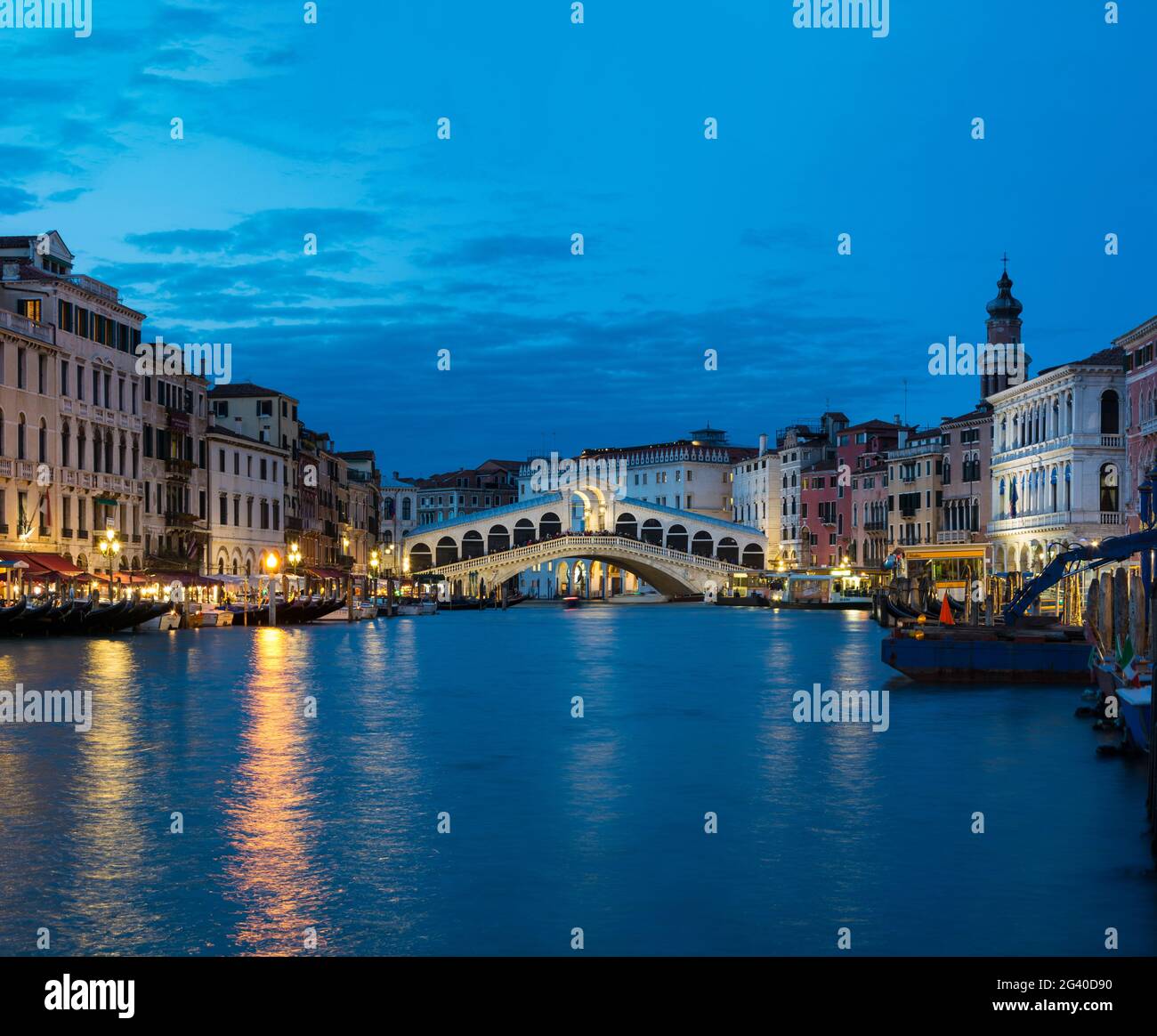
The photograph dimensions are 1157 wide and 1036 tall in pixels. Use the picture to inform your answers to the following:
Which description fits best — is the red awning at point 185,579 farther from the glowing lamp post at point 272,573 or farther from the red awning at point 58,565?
the red awning at point 58,565

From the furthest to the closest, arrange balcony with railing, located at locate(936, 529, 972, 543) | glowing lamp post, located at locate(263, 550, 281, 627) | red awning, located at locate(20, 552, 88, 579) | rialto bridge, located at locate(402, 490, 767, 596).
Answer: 1. rialto bridge, located at locate(402, 490, 767, 596)
2. balcony with railing, located at locate(936, 529, 972, 543)
3. glowing lamp post, located at locate(263, 550, 281, 627)
4. red awning, located at locate(20, 552, 88, 579)

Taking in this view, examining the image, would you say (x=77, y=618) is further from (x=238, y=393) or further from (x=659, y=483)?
(x=659, y=483)

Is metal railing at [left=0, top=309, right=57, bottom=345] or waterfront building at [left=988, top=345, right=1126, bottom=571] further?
waterfront building at [left=988, top=345, right=1126, bottom=571]

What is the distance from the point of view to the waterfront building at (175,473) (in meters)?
49.5

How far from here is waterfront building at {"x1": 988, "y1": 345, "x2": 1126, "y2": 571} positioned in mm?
49406

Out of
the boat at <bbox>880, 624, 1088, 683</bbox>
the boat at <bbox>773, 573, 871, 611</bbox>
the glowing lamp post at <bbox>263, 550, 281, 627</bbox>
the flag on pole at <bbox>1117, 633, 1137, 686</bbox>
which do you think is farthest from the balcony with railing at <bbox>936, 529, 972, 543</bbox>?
the flag on pole at <bbox>1117, 633, 1137, 686</bbox>

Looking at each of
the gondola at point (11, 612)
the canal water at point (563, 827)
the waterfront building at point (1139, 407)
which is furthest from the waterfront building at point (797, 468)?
the canal water at point (563, 827)

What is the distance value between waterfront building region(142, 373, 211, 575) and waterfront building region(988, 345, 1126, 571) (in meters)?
27.7

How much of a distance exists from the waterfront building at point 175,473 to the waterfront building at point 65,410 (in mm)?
1108

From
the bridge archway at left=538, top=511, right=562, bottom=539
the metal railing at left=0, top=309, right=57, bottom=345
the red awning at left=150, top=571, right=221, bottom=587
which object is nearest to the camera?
the metal railing at left=0, top=309, right=57, bottom=345

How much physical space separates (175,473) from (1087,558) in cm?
3825

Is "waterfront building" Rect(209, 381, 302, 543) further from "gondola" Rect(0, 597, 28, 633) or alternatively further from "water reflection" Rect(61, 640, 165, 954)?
"water reflection" Rect(61, 640, 165, 954)
